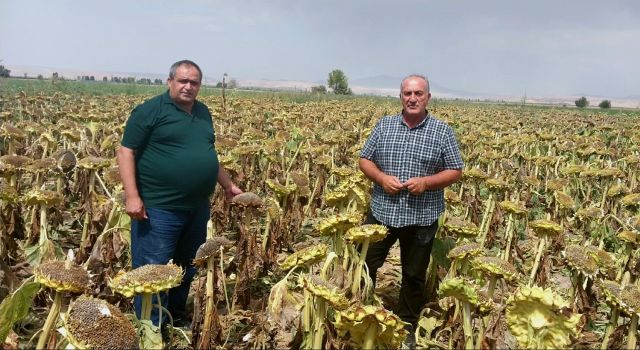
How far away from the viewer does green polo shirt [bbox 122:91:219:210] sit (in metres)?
3.39

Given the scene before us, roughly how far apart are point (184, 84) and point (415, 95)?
1493 millimetres

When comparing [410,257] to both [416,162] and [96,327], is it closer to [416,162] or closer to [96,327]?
[416,162]

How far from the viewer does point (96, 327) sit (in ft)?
6.88

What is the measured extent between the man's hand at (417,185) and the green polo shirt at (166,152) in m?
1.33

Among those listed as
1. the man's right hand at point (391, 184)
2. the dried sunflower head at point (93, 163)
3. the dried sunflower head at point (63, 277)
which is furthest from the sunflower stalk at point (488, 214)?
the dried sunflower head at point (63, 277)

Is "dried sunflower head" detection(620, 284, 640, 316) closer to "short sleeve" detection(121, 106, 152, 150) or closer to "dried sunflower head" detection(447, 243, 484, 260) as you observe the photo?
"dried sunflower head" detection(447, 243, 484, 260)

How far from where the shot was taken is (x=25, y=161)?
494 centimetres

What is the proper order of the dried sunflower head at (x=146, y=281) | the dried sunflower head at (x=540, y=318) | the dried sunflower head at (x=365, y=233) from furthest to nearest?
the dried sunflower head at (x=365, y=233)
the dried sunflower head at (x=146, y=281)
the dried sunflower head at (x=540, y=318)

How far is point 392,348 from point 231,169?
3465mm

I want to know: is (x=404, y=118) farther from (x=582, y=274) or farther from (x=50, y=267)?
(x=50, y=267)

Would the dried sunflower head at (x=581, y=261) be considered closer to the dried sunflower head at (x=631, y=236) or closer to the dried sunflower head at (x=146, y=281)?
the dried sunflower head at (x=631, y=236)

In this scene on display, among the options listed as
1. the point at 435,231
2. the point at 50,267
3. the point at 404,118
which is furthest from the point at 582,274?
the point at 50,267

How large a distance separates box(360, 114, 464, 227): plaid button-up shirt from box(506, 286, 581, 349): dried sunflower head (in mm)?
1617

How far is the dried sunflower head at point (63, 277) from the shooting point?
2.34 metres
